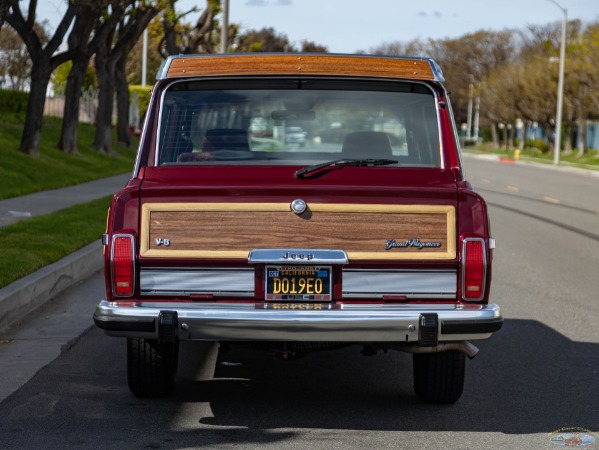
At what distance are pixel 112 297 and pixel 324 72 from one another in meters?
1.82

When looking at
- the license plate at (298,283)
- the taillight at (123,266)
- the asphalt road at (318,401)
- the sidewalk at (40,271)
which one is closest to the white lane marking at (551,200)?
the sidewalk at (40,271)

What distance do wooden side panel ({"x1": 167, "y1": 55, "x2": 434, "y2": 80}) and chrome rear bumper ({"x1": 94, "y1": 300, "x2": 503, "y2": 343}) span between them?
59.6 inches

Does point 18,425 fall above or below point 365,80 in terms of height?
below

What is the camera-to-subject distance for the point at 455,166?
22.1ft

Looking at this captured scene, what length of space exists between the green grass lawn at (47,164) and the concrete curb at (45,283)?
309 inches

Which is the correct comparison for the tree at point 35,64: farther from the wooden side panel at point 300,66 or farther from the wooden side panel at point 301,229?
the wooden side panel at point 301,229

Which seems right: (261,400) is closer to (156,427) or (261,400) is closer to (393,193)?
(156,427)

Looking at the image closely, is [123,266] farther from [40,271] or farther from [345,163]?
[40,271]

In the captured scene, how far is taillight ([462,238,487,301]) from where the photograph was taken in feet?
20.4

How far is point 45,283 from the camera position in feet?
35.4

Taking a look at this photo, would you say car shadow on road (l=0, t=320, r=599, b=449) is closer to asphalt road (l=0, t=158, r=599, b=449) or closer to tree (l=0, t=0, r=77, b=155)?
asphalt road (l=0, t=158, r=599, b=449)

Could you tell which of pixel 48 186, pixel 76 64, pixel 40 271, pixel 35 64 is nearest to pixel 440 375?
pixel 40 271

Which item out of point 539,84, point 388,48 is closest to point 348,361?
point 539,84

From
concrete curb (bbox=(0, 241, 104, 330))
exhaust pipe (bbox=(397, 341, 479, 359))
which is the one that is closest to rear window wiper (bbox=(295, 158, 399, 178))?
exhaust pipe (bbox=(397, 341, 479, 359))
